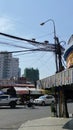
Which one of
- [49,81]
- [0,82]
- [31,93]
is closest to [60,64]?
[49,81]

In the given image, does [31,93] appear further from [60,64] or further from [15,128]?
[15,128]

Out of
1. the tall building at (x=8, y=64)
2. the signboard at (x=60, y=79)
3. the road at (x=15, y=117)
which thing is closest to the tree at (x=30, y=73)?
the tall building at (x=8, y=64)

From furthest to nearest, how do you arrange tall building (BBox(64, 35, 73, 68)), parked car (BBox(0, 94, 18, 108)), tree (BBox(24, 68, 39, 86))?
tree (BBox(24, 68, 39, 86)) < parked car (BBox(0, 94, 18, 108)) < tall building (BBox(64, 35, 73, 68))

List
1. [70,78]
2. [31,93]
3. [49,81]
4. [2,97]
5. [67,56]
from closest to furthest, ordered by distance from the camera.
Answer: [70,78], [67,56], [49,81], [2,97], [31,93]

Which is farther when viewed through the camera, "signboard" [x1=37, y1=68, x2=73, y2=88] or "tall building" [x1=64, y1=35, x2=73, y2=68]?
"tall building" [x1=64, y1=35, x2=73, y2=68]

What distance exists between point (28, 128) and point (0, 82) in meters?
59.3

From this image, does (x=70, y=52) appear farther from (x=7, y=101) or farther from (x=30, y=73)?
(x=30, y=73)

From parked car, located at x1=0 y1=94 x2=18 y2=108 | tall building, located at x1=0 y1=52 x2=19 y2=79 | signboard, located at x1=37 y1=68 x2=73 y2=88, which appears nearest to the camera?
signboard, located at x1=37 y1=68 x2=73 y2=88

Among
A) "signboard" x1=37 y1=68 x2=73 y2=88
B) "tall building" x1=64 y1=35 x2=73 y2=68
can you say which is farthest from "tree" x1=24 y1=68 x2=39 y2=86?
"tall building" x1=64 y1=35 x2=73 y2=68

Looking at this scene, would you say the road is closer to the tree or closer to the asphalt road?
the asphalt road

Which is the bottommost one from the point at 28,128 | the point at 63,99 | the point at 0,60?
the point at 28,128

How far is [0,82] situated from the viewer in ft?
266

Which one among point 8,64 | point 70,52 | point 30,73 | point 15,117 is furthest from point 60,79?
point 30,73

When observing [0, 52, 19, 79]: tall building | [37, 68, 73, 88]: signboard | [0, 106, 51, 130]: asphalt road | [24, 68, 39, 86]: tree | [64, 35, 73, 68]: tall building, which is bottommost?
[0, 106, 51, 130]: asphalt road
